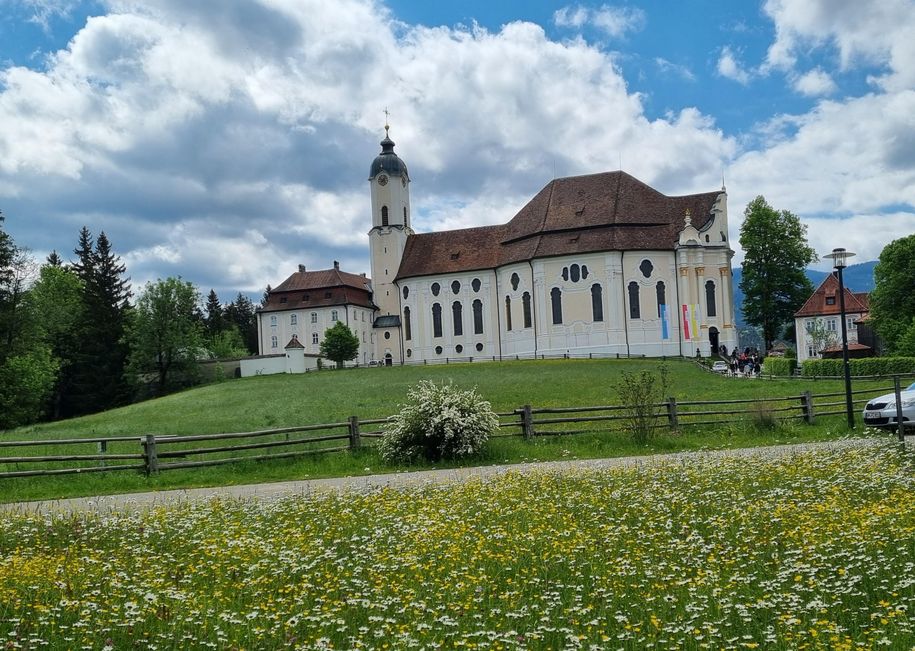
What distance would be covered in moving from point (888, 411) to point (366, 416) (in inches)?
705

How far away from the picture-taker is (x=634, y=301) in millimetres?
66938

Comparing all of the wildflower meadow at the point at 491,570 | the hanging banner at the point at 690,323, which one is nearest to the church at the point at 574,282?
the hanging banner at the point at 690,323

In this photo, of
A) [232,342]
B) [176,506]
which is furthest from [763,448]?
[232,342]

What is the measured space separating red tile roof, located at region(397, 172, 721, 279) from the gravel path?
49802 millimetres

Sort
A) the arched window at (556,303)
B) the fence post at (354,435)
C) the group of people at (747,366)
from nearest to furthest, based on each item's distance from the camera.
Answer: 1. the fence post at (354,435)
2. the group of people at (747,366)
3. the arched window at (556,303)

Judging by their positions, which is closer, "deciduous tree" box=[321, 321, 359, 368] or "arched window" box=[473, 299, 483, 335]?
"deciduous tree" box=[321, 321, 359, 368]

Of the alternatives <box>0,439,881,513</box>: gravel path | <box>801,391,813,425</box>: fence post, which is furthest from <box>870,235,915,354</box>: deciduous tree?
<box>0,439,881,513</box>: gravel path

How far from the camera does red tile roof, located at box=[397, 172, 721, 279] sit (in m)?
67.9

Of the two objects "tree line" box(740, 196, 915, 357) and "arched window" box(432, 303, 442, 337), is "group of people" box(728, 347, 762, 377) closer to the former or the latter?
"tree line" box(740, 196, 915, 357)

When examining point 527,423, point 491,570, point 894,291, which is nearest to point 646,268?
point 894,291

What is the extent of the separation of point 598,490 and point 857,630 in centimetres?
632

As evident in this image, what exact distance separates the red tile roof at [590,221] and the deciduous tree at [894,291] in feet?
47.0

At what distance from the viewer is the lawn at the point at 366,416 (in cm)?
1788

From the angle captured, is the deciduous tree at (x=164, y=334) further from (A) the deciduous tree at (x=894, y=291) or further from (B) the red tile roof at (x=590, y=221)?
(A) the deciduous tree at (x=894, y=291)
